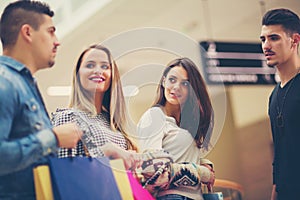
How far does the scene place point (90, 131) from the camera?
1357mm

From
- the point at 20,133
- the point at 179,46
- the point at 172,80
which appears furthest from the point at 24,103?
the point at 179,46

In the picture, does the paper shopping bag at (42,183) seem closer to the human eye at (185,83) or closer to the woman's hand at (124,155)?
the woman's hand at (124,155)

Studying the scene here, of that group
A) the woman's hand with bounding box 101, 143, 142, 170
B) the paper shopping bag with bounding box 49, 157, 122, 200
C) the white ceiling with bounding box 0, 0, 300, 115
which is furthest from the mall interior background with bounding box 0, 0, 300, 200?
the paper shopping bag with bounding box 49, 157, 122, 200

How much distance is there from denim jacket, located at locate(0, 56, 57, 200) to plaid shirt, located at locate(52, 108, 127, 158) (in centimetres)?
10

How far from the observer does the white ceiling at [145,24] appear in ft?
5.05

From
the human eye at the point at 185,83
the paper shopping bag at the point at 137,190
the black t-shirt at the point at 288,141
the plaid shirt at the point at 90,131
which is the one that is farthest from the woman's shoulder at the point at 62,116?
the black t-shirt at the point at 288,141

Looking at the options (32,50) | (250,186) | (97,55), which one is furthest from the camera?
(250,186)

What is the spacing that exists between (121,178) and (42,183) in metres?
0.24

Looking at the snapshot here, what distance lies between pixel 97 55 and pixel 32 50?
0.70ft

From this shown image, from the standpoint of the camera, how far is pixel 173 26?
7.97 feet

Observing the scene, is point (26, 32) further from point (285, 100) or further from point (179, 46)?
point (285, 100)

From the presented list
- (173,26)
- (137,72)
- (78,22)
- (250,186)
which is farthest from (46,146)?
(250,186)

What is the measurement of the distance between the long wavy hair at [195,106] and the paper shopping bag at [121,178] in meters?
0.24

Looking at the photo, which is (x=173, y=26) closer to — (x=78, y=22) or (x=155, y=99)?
(x=78, y=22)
